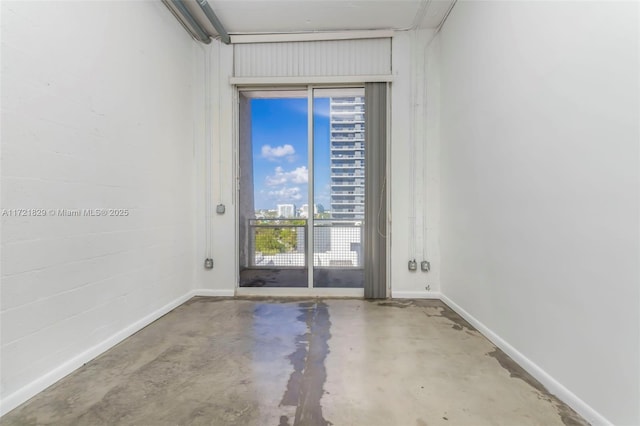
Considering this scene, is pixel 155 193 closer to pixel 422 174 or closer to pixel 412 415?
pixel 412 415

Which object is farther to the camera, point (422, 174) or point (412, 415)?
point (422, 174)

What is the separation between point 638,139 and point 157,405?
2.62 m

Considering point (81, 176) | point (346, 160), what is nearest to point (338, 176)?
point (346, 160)

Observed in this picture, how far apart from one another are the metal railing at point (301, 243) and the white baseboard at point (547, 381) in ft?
5.13

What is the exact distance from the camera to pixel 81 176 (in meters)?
1.87

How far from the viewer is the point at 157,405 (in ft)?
4.79

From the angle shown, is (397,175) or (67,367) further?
(397,175)

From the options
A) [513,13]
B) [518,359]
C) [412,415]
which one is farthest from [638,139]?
[412,415]

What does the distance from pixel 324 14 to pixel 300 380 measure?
3.49 m

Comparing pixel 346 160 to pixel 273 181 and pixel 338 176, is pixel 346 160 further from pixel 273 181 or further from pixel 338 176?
pixel 273 181

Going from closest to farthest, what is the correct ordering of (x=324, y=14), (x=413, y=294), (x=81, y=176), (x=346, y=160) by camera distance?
(x=81, y=176) < (x=324, y=14) < (x=413, y=294) < (x=346, y=160)

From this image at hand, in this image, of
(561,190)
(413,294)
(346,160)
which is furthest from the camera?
(346,160)

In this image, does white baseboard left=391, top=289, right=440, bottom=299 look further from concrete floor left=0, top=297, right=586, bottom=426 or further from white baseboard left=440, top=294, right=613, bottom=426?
white baseboard left=440, top=294, right=613, bottom=426

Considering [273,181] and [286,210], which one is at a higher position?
[273,181]
